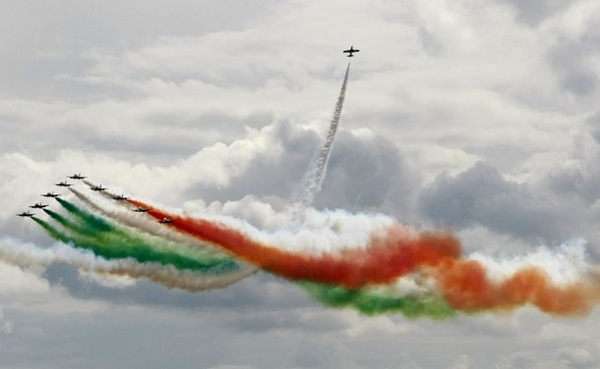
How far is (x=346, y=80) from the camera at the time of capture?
153 metres

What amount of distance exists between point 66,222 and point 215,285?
3117cm

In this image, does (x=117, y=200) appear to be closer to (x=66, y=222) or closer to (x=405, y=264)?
(x=66, y=222)

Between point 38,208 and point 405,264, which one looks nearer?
point 405,264

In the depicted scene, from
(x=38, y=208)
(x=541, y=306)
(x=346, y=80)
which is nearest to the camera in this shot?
(x=346, y=80)

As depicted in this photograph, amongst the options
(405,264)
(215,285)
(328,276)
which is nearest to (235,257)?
(215,285)

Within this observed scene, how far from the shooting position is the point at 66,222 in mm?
172375

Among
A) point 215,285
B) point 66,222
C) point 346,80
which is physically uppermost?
point 346,80

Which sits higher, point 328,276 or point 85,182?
point 85,182

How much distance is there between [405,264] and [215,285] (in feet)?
100

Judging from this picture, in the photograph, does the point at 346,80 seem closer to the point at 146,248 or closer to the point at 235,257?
the point at 235,257

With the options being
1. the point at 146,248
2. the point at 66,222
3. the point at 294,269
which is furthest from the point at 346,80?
the point at 66,222

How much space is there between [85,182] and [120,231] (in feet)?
36.6

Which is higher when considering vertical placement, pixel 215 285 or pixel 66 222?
pixel 66 222

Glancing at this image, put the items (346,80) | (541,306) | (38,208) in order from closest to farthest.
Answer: (346,80)
(541,306)
(38,208)
